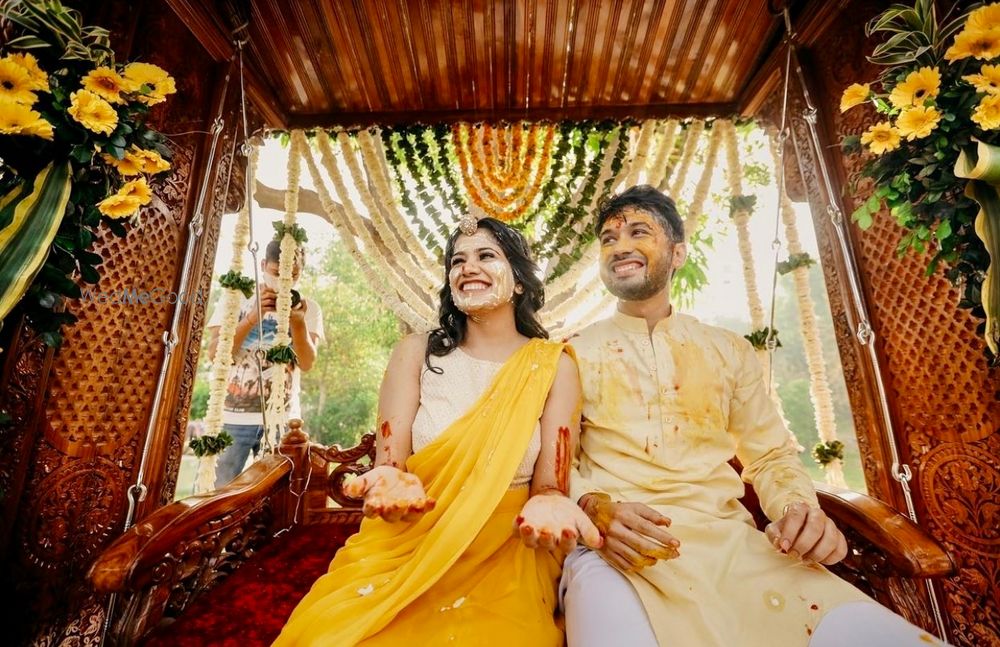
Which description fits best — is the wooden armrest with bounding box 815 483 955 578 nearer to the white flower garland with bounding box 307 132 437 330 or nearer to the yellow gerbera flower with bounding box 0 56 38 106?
the white flower garland with bounding box 307 132 437 330

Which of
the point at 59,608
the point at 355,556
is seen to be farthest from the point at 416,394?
the point at 59,608

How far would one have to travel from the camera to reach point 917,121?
1.43m

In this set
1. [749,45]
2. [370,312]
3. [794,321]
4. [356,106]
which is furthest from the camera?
[794,321]

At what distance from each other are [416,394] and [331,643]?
74 centimetres

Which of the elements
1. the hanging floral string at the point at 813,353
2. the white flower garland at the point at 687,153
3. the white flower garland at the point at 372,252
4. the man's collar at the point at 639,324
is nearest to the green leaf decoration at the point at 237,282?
the white flower garland at the point at 372,252

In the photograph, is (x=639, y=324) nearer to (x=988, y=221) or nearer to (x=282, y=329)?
(x=988, y=221)

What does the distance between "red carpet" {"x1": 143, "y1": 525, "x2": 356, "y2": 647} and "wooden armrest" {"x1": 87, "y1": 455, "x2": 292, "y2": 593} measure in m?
0.23

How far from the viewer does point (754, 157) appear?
227 inches

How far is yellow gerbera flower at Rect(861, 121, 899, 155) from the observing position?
1.51 meters

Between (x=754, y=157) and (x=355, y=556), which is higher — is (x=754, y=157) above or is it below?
above

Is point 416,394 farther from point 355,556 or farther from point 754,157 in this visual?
point 754,157

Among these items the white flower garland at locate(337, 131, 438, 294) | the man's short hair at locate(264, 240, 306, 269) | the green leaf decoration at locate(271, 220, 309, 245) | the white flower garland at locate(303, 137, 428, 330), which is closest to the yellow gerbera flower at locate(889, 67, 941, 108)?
the white flower garland at locate(337, 131, 438, 294)

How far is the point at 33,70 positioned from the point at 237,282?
1.50m

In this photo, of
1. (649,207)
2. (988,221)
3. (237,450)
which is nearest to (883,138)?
(988,221)
